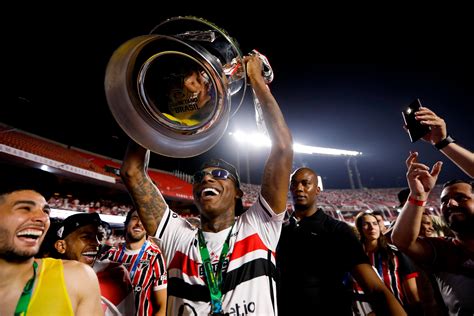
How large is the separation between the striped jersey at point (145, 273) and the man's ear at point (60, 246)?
0.84 metres

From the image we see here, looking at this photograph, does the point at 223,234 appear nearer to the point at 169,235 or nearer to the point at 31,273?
the point at 169,235

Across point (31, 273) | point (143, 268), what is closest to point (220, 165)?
point (31, 273)

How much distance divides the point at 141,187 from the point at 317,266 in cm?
147

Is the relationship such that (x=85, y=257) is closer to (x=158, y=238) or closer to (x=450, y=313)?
(x=158, y=238)

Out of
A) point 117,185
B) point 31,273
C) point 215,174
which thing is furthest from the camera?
point 117,185

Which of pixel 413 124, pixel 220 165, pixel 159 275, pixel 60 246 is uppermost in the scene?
pixel 413 124

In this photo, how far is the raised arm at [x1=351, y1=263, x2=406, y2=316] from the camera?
76.0 inches

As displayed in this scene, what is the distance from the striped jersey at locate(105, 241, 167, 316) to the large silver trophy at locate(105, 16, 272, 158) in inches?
96.1

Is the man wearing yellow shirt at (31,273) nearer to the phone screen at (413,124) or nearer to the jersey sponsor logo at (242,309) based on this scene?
the jersey sponsor logo at (242,309)

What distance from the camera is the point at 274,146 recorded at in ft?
5.41

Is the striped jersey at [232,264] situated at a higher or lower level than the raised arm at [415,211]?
lower

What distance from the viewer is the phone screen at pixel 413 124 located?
2195mm

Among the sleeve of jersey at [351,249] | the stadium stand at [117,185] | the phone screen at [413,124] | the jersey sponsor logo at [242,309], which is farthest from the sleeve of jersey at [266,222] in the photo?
the stadium stand at [117,185]

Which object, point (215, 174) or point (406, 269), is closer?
point (215, 174)
